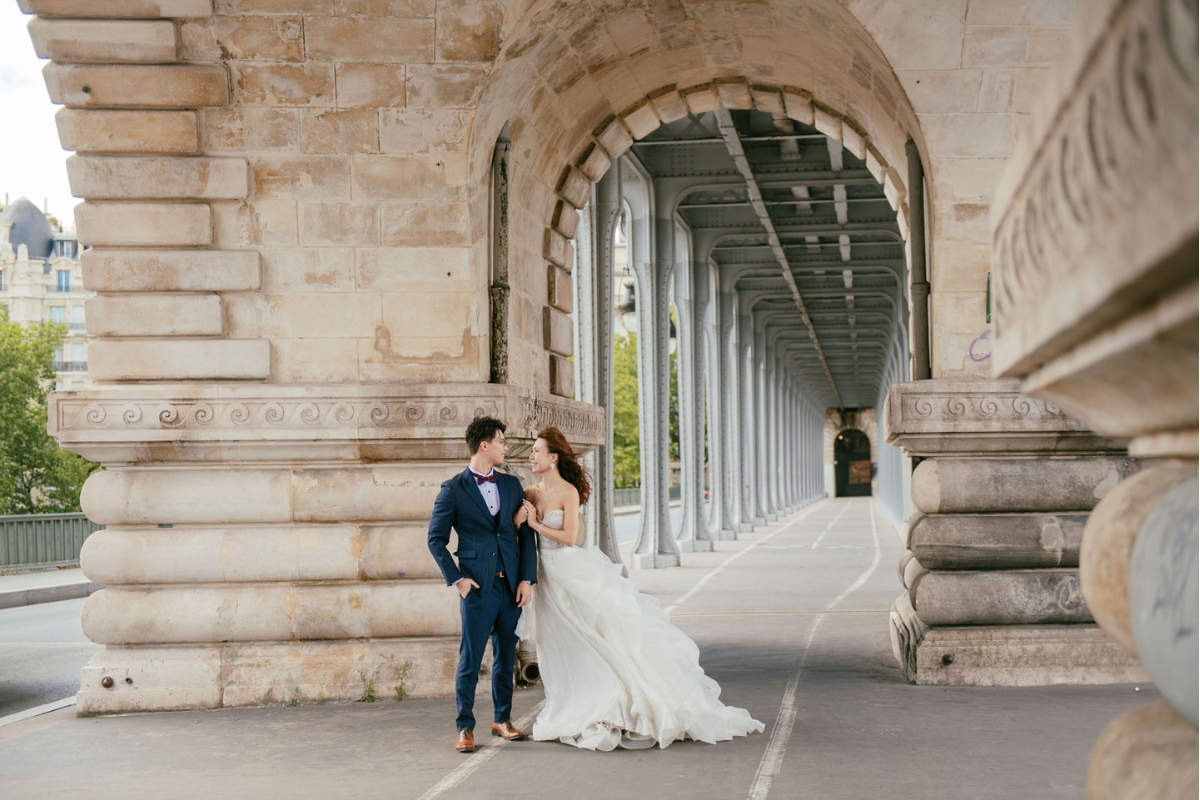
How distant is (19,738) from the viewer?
310 inches

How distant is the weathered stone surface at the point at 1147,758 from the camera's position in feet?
6.00

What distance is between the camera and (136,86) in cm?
875

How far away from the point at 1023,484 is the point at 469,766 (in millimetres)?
4365

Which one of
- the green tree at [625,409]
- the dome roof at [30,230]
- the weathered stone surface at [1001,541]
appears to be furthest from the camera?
the dome roof at [30,230]

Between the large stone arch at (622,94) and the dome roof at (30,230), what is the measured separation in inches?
3706

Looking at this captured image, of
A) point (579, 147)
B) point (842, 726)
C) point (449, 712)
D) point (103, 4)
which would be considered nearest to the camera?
point (842, 726)

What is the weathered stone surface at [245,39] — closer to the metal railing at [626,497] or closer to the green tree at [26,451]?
the green tree at [26,451]

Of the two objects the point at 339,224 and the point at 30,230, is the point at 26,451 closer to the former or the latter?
the point at 339,224

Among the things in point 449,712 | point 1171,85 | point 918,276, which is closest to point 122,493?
point 449,712

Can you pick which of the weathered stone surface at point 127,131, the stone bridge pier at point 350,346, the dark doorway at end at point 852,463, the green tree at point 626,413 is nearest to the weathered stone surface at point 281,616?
the stone bridge pier at point 350,346

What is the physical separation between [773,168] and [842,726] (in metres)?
17.0

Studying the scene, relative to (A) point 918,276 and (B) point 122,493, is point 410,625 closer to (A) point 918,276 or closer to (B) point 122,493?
(B) point 122,493

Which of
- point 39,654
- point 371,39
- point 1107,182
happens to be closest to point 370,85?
point 371,39

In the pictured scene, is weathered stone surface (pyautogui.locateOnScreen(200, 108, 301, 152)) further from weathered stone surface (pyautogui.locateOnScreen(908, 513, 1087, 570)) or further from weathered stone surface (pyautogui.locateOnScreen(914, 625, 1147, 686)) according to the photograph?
weathered stone surface (pyautogui.locateOnScreen(914, 625, 1147, 686))
